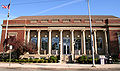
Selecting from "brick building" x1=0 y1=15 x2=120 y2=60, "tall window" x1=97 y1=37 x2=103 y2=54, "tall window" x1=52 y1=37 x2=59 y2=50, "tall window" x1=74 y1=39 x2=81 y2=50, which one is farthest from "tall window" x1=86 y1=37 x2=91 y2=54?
"tall window" x1=52 y1=37 x2=59 y2=50

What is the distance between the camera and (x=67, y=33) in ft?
93.1

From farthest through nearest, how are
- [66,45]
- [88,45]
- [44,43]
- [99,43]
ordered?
[44,43] → [66,45] → [88,45] → [99,43]

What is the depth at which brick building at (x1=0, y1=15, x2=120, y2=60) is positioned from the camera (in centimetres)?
2636

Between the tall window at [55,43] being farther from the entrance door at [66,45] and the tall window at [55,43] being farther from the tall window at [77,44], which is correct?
the tall window at [77,44]

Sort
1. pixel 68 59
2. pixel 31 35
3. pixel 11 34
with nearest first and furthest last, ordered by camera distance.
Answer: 1. pixel 68 59
2. pixel 11 34
3. pixel 31 35

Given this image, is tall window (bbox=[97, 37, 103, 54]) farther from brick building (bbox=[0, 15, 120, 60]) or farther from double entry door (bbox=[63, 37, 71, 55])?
double entry door (bbox=[63, 37, 71, 55])

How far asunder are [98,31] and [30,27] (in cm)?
1728

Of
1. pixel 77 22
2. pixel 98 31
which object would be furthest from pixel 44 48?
pixel 98 31

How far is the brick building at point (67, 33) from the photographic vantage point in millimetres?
26359

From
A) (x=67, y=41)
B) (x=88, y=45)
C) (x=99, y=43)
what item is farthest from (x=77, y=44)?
(x=99, y=43)

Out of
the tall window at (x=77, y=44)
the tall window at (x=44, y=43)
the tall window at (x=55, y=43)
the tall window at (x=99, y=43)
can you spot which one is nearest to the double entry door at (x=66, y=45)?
the tall window at (x=55, y=43)

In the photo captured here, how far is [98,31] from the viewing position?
1109 inches

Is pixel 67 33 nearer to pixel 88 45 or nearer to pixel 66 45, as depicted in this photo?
pixel 66 45

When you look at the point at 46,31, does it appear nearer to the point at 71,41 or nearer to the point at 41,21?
the point at 41,21
